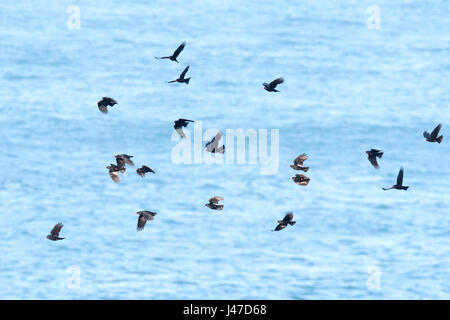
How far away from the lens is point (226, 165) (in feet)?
323

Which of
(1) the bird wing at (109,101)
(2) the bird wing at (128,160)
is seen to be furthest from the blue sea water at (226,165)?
(1) the bird wing at (109,101)

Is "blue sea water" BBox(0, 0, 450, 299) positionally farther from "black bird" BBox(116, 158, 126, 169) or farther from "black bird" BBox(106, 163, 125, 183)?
"black bird" BBox(116, 158, 126, 169)

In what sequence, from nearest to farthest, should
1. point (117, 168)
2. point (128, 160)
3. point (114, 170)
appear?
1. point (128, 160)
2. point (117, 168)
3. point (114, 170)

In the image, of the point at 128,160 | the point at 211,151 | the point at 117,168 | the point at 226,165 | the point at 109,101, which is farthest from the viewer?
the point at 226,165

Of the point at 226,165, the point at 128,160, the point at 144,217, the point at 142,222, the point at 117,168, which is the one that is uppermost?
the point at 226,165

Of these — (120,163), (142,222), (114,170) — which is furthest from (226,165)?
(142,222)

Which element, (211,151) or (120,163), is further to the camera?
(120,163)

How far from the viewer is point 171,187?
305ft

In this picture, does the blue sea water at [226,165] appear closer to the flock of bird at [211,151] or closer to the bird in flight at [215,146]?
the flock of bird at [211,151]

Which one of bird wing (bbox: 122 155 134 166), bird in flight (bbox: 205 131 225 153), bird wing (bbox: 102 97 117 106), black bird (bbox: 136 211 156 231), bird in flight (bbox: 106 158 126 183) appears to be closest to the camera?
bird in flight (bbox: 205 131 225 153)

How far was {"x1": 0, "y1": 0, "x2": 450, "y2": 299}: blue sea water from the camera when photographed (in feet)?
277

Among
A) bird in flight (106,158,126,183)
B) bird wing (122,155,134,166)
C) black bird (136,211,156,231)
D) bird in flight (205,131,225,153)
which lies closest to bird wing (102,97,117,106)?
bird wing (122,155,134,166)

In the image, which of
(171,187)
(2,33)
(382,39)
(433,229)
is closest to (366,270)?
(433,229)

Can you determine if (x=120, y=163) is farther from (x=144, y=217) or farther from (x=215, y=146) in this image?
(x=215, y=146)
